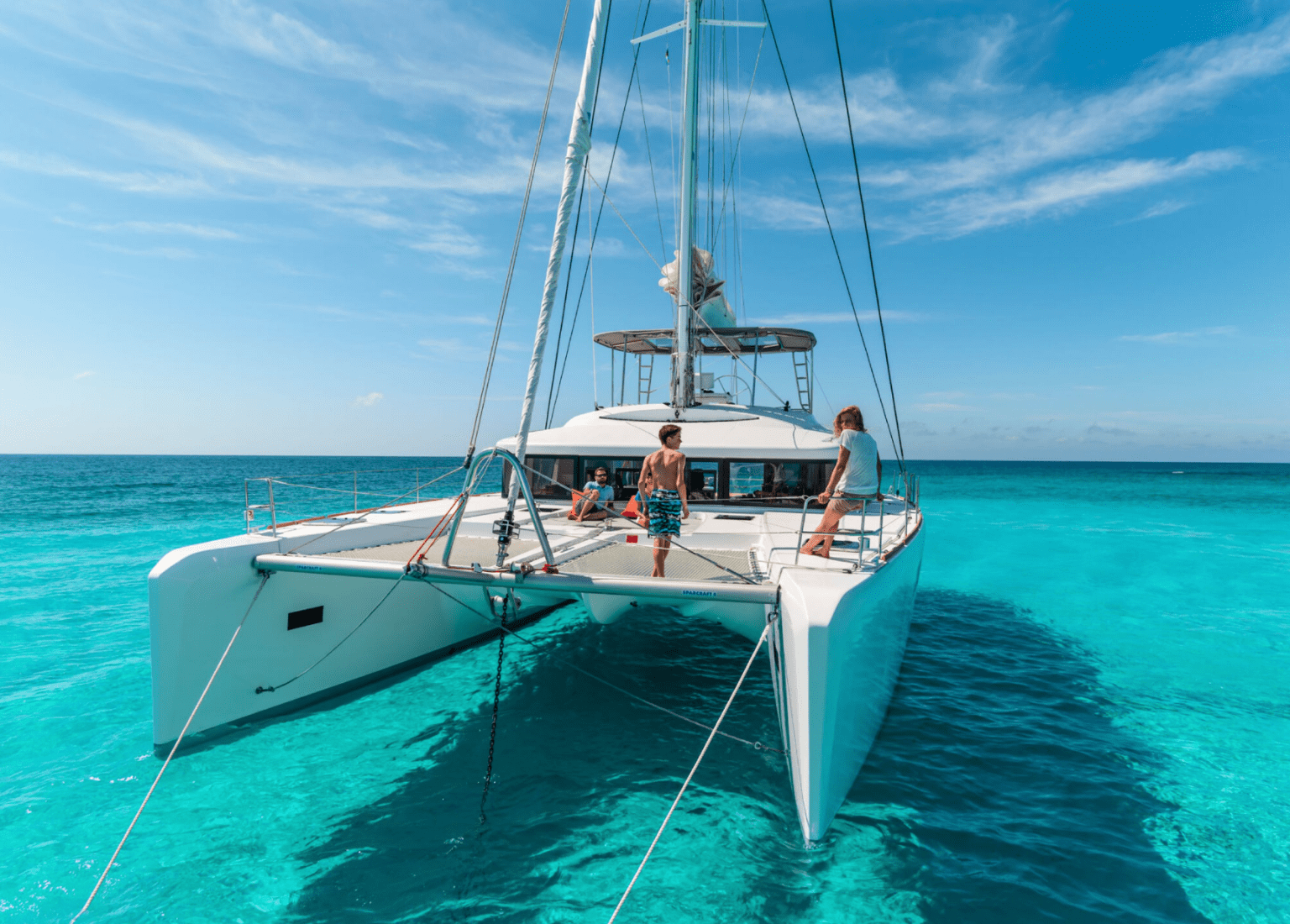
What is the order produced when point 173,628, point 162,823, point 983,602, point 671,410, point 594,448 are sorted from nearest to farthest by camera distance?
point 162,823 → point 173,628 → point 594,448 → point 671,410 → point 983,602

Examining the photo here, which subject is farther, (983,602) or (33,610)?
(983,602)

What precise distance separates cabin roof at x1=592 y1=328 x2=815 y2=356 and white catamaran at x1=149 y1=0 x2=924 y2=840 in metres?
0.70

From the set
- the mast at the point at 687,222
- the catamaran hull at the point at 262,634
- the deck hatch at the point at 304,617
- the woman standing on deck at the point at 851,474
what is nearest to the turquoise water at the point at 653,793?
the catamaran hull at the point at 262,634

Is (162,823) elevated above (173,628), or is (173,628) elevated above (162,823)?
(173,628)

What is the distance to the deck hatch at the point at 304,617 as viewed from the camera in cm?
577

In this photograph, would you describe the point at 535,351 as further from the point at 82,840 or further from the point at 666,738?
the point at 82,840

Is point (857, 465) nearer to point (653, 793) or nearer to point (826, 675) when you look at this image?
point (826, 675)

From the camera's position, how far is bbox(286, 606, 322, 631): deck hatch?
227 inches

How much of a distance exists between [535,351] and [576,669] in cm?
402

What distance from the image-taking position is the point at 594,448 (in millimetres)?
8188

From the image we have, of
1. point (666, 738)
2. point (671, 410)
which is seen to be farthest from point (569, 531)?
point (671, 410)

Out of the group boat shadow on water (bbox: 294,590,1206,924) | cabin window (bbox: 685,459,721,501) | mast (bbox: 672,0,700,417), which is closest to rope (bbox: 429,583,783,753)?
boat shadow on water (bbox: 294,590,1206,924)

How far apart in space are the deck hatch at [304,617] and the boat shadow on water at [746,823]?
60.6 inches

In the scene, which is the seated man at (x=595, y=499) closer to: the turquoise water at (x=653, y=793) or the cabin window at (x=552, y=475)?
the cabin window at (x=552, y=475)
